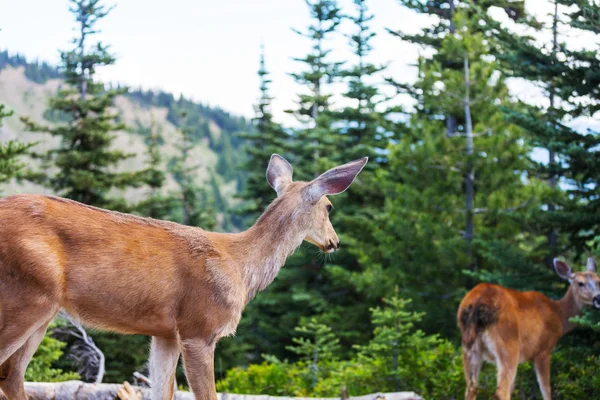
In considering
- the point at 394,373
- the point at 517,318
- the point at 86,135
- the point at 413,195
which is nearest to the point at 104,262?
the point at 517,318

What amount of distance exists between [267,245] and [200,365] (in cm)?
101

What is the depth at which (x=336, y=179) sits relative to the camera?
537 cm

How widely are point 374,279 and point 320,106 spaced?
14446 mm

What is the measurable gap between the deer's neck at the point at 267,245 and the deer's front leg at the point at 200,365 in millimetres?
564

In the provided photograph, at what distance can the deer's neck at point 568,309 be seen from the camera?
32.1 feet

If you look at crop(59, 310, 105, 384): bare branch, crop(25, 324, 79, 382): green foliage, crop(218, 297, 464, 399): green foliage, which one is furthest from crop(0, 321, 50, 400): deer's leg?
crop(218, 297, 464, 399): green foliage

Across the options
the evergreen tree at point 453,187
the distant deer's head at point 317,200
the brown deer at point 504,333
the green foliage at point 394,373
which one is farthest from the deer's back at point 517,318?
the evergreen tree at point 453,187

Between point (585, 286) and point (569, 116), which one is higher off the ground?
point (569, 116)

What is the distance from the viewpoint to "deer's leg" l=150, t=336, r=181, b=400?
5.33 meters

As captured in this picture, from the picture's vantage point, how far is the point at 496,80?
17703 mm

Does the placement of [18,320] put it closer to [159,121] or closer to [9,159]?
[9,159]

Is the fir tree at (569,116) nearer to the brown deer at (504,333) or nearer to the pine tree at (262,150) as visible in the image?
the brown deer at (504,333)

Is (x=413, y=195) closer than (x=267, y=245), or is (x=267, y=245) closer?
(x=267, y=245)

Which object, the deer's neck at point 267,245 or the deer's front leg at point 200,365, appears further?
the deer's neck at point 267,245
